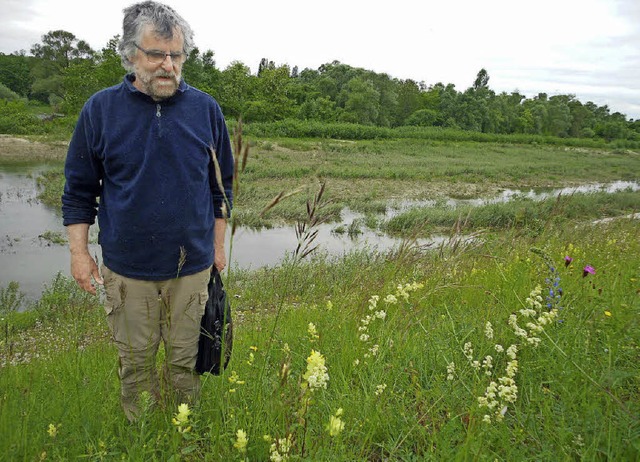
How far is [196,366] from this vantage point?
2.33 metres

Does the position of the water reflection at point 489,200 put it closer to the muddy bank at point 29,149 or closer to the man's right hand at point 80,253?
the man's right hand at point 80,253

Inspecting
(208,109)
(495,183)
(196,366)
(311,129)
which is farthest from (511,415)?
(311,129)

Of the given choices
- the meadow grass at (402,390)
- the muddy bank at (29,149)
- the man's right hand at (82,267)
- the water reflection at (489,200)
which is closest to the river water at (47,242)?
the water reflection at (489,200)

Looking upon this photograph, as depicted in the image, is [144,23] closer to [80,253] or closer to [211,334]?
[80,253]

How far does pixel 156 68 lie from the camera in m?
2.04

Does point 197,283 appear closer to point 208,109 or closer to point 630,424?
point 208,109

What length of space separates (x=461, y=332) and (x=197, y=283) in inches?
61.1

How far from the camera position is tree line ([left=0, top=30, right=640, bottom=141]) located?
112 ft

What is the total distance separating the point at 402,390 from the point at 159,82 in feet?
6.24

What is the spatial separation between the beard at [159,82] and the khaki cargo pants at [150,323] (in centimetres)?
90

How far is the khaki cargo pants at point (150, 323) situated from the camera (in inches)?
86.4

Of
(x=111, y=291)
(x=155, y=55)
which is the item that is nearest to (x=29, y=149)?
(x=111, y=291)

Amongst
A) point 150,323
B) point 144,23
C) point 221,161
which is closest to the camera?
point 144,23

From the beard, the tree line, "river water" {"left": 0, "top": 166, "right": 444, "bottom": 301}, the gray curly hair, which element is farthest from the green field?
the tree line
